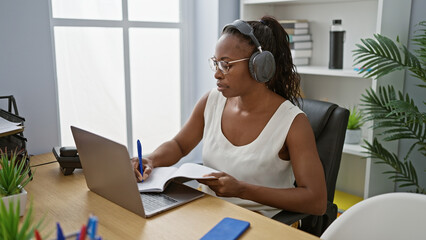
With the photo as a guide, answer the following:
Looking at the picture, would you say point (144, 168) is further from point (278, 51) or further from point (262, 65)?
point (278, 51)

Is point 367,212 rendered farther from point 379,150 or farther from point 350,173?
point 350,173

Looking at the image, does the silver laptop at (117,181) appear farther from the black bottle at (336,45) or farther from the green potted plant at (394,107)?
the black bottle at (336,45)

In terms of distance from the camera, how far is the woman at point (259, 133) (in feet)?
4.49

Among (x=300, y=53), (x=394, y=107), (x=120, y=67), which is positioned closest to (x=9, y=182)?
(x=120, y=67)

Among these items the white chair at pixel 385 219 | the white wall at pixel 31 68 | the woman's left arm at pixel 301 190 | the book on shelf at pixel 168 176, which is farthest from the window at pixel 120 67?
the white chair at pixel 385 219

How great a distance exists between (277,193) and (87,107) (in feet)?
4.65

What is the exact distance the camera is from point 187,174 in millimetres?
1276

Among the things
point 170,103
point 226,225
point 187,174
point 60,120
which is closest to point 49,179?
point 187,174

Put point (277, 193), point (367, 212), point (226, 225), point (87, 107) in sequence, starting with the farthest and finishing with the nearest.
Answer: point (87, 107) < point (277, 193) < point (367, 212) < point (226, 225)

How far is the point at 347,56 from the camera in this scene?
104 inches

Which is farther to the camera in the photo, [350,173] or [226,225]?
[350,173]

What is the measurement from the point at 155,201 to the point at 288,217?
434 millimetres

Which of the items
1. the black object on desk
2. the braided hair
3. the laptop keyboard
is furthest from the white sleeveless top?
the black object on desk

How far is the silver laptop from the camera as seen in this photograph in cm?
108
